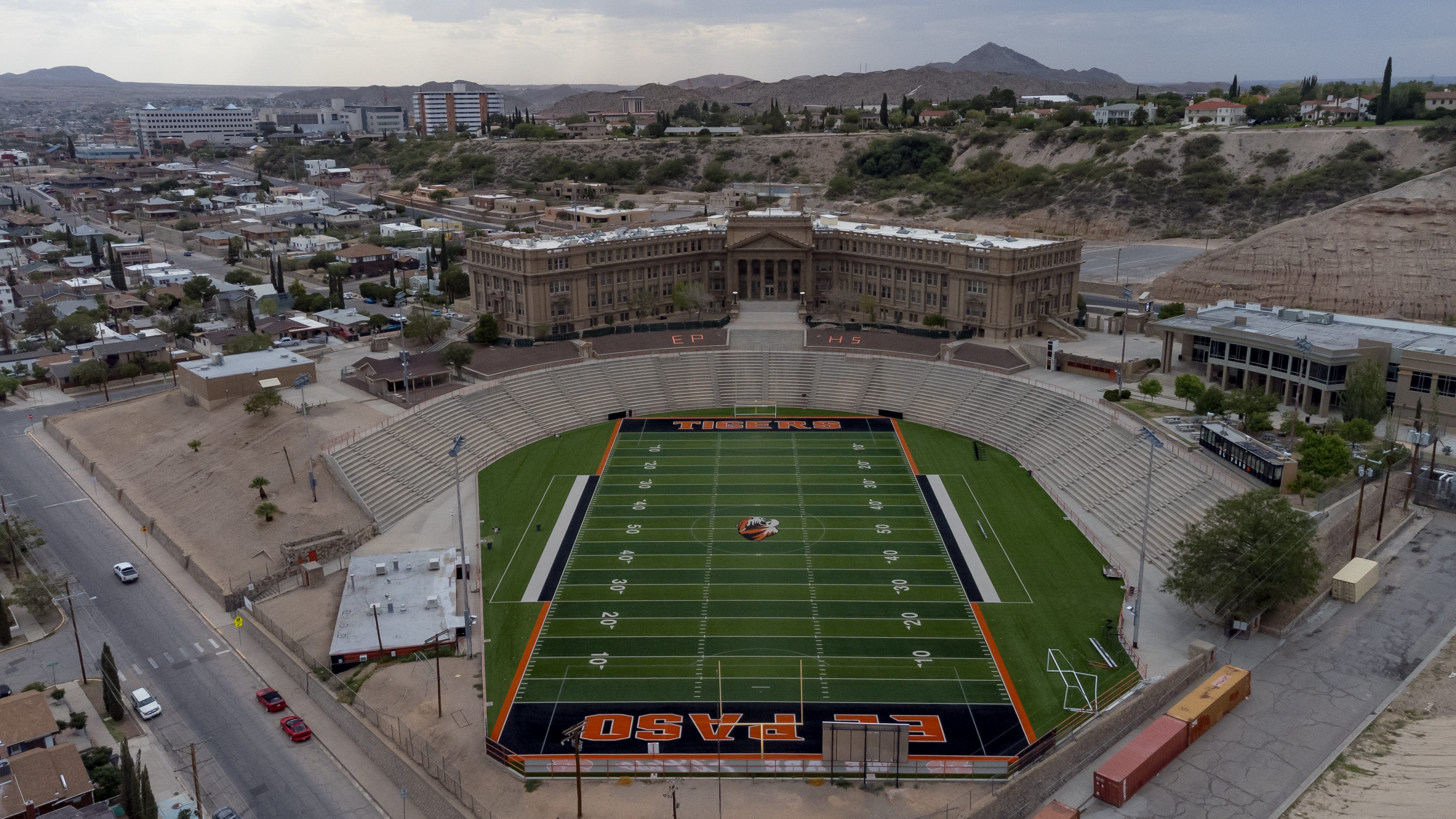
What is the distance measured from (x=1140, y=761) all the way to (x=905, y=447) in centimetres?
3553

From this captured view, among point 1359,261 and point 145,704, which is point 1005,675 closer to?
point 145,704

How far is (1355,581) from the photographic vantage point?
42.4 metres

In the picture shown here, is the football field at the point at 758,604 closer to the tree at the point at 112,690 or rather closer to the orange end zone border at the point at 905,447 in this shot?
the orange end zone border at the point at 905,447

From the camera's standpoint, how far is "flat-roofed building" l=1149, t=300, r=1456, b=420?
60.2 m

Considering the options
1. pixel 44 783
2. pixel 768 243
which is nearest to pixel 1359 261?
pixel 768 243

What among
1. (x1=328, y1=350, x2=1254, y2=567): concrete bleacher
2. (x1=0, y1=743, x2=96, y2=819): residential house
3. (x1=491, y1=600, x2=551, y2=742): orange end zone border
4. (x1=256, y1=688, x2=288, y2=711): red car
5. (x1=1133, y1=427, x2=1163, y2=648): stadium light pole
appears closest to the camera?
(x1=0, y1=743, x2=96, y2=819): residential house

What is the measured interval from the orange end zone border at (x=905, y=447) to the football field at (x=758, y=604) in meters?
0.51

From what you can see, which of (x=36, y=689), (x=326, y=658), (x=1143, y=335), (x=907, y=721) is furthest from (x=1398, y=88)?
(x=36, y=689)

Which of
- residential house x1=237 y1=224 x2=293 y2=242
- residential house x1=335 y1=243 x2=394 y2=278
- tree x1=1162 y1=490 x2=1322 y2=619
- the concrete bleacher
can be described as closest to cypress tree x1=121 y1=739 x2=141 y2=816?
the concrete bleacher

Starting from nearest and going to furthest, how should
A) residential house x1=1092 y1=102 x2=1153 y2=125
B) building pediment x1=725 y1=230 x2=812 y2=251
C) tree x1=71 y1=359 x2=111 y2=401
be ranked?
tree x1=71 y1=359 x2=111 y2=401 → building pediment x1=725 y1=230 x2=812 y2=251 → residential house x1=1092 y1=102 x2=1153 y2=125

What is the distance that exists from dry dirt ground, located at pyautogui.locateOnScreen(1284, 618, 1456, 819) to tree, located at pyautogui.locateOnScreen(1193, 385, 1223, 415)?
84.8 ft

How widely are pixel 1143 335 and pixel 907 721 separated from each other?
55275 mm

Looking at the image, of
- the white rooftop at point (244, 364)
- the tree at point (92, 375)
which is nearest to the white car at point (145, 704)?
the white rooftop at point (244, 364)

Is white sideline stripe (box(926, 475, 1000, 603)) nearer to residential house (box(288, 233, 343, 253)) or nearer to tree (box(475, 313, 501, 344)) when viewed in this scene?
tree (box(475, 313, 501, 344))
